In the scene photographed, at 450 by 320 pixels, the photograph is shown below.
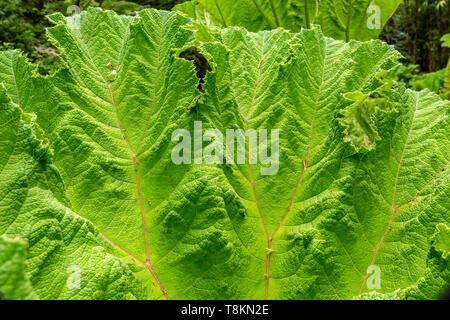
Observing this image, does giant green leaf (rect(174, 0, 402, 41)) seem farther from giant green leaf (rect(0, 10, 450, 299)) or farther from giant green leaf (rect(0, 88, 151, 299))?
giant green leaf (rect(0, 88, 151, 299))

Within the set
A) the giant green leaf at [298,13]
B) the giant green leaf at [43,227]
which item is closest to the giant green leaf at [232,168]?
the giant green leaf at [43,227]

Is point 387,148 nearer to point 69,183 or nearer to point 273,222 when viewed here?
point 273,222

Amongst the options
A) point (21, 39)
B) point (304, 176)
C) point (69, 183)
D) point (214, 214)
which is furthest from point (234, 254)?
point (21, 39)

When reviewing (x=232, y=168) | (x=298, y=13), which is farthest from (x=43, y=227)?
(x=298, y=13)

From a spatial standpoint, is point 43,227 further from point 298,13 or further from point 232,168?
point 298,13

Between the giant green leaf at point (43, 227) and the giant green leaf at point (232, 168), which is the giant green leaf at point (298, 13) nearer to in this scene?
the giant green leaf at point (232, 168)
